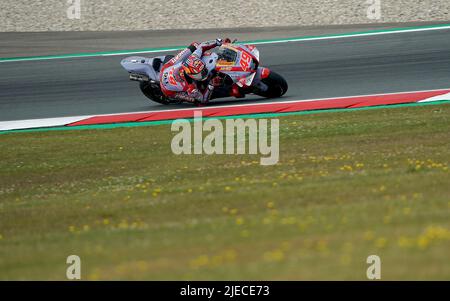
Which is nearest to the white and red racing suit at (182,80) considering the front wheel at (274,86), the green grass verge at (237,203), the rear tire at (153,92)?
the rear tire at (153,92)

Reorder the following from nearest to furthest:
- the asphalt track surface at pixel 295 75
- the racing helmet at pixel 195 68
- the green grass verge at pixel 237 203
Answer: the green grass verge at pixel 237 203 < the racing helmet at pixel 195 68 < the asphalt track surface at pixel 295 75

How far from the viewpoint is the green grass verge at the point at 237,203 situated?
6.34 meters

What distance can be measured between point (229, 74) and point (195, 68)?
642 mm

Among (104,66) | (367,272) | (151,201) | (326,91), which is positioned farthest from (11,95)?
(367,272)

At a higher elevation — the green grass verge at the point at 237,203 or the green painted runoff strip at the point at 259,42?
the green painted runoff strip at the point at 259,42

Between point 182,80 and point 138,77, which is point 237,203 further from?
point 138,77

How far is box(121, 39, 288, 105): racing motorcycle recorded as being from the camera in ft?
49.7

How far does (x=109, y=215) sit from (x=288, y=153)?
3.46 m

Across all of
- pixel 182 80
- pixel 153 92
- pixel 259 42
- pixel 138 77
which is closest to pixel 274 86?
pixel 182 80

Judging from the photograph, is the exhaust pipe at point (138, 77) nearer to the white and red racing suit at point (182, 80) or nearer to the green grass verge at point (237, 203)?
the white and red racing suit at point (182, 80)

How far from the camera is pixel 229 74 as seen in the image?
1524cm

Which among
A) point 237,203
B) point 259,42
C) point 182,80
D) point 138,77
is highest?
point 259,42

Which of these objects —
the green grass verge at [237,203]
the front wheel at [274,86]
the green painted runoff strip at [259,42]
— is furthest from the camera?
the green painted runoff strip at [259,42]

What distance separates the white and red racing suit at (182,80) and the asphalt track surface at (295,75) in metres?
0.52
